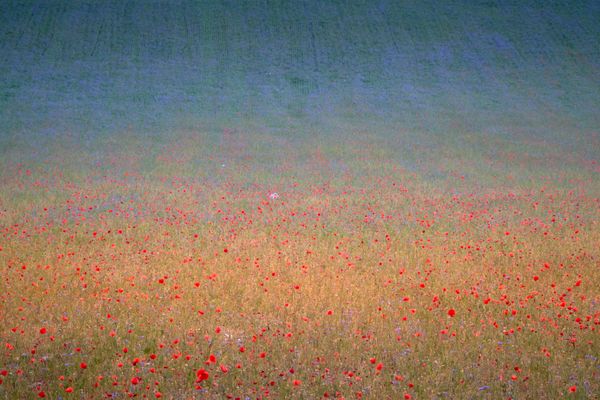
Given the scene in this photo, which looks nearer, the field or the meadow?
the meadow

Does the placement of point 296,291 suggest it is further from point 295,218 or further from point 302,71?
point 302,71

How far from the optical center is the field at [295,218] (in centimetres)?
650

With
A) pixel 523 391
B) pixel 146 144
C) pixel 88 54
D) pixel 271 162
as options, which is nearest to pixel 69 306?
pixel 523 391

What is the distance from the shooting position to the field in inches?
256

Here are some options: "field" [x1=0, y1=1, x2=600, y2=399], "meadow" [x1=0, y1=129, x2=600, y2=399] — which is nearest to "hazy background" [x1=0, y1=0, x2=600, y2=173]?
"field" [x1=0, y1=1, x2=600, y2=399]

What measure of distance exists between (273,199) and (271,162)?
880cm

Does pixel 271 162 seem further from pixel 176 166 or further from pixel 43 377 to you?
pixel 43 377

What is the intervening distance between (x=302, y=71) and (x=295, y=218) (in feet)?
98.6

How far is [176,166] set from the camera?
75.4 feet

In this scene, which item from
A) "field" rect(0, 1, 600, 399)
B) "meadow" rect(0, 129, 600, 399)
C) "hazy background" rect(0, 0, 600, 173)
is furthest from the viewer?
"hazy background" rect(0, 0, 600, 173)

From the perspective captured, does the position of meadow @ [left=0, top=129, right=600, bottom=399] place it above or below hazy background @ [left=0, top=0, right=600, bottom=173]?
above

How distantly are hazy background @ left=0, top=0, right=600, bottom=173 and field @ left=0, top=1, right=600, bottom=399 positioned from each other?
244mm

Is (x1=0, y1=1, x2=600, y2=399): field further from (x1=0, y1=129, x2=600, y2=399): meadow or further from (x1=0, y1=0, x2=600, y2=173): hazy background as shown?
(x1=0, y1=0, x2=600, y2=173): hazy background

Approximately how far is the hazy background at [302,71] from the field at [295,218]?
24cm
